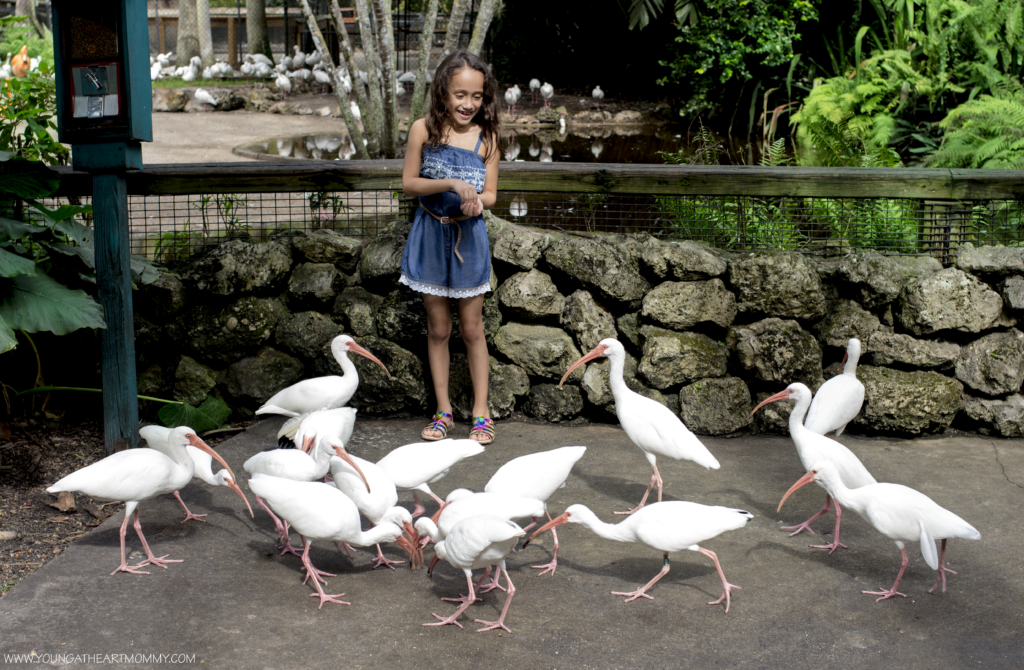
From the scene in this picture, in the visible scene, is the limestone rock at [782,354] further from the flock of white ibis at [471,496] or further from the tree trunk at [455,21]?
the tree trunk at [455,21]

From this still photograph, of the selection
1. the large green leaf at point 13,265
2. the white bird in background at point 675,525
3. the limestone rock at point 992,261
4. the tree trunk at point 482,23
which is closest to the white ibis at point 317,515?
the white bird in background at point 675,525

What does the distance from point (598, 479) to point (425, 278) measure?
4.97 ft

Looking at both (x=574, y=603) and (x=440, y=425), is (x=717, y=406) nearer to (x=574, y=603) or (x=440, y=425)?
(x=440, y=425)

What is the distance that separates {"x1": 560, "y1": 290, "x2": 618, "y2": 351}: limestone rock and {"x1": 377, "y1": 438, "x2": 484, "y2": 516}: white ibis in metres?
1.60

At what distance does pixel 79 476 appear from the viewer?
3.70 m

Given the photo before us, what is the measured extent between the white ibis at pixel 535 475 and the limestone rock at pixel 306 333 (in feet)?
6.81

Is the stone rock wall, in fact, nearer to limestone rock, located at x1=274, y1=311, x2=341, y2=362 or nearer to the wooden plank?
limestone rock, located at x1=274, y1=311, x2=341, y2=362

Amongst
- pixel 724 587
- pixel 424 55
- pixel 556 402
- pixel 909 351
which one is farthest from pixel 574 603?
pixel 424 55

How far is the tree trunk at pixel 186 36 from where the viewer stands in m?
28.8

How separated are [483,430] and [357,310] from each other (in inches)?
45.4

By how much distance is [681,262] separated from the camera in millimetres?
5523

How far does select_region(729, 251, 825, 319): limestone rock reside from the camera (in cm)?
543

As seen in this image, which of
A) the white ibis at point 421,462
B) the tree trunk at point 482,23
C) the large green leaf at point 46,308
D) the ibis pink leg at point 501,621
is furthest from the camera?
the tree trunk at point 482,23

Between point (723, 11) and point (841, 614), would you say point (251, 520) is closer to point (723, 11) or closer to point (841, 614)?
point (841, 614)
